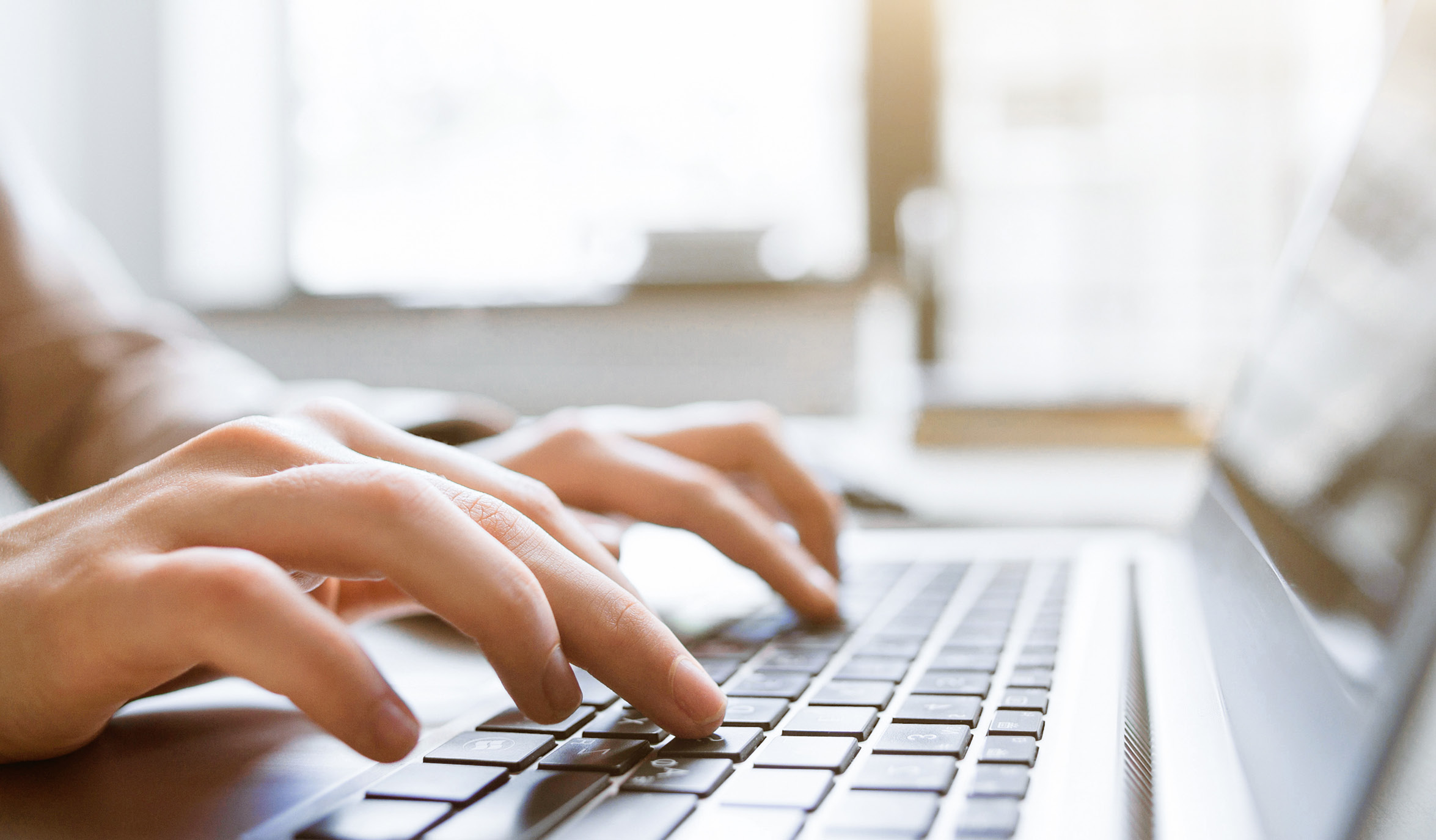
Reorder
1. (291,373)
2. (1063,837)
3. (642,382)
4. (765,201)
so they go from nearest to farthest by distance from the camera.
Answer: (1063,837)
(642,382)
(291,373)
(765,201)

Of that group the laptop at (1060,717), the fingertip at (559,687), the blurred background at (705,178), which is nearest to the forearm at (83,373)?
the laptop at (1060,717)

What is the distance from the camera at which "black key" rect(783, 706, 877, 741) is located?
29 centimetres

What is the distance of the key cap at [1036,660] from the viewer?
1.22 ft

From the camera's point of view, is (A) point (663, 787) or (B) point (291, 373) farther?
(B) point (291, 373)

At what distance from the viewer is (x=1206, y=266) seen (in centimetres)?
196

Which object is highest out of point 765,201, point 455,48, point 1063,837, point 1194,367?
point 455,48

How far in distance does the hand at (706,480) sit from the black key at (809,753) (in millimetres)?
207

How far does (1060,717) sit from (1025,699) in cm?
2

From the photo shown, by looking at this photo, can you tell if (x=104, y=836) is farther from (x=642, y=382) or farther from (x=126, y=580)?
(x=642, y=382)

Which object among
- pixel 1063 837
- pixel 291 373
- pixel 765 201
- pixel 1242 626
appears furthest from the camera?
pixel 765 201

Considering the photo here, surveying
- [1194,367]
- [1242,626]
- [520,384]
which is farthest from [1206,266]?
[1242,626]

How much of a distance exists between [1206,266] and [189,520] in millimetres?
2008

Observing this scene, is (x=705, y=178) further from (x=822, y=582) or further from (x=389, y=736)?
(x=389, y=736)

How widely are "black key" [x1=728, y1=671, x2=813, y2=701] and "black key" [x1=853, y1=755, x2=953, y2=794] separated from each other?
8 centimetres
